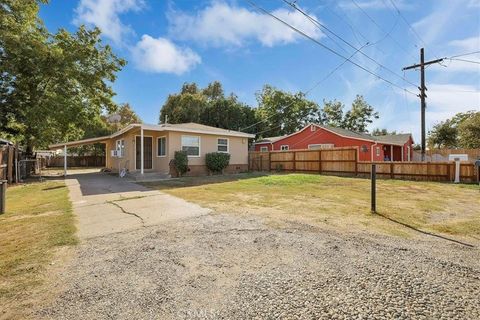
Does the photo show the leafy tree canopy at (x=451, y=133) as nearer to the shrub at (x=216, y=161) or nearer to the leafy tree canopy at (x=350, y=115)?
the leafy tree canopy at (x=350, y=115)

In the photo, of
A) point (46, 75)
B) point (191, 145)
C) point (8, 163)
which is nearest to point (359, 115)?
point (191, 145)

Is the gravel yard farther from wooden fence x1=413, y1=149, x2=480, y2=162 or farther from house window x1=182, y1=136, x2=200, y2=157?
wooden fence x1=413, y1=149, x2=480, y2=162

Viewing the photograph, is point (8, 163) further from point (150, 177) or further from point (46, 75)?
point (150, 177)

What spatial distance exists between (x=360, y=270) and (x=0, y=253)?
4938mm

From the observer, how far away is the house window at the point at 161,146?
14.7 m

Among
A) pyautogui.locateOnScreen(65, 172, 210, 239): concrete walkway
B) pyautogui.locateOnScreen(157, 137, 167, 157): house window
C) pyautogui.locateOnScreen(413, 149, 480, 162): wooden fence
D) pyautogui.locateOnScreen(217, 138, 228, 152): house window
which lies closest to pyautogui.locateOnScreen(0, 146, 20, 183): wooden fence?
pyautogui.locateOnScreen(65, 172, 210, 239): concrete walkway

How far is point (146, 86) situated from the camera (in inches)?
989

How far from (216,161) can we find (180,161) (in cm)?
240

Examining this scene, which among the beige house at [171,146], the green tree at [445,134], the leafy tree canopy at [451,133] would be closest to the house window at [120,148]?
the beige house at [171,146]

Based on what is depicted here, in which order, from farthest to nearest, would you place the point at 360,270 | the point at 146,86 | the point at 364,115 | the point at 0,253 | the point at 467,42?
1. the point at 364,115
2. the point at 146,86
3. the point at 467,42
4. the point at 0,253
5. the point at 360,270

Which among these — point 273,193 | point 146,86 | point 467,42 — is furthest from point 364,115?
point 273,193

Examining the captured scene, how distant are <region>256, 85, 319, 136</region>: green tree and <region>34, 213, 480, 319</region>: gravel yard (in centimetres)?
3204

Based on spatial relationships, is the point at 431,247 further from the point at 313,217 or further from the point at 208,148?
the point at 208,148

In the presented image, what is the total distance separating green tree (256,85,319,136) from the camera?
36344mm
